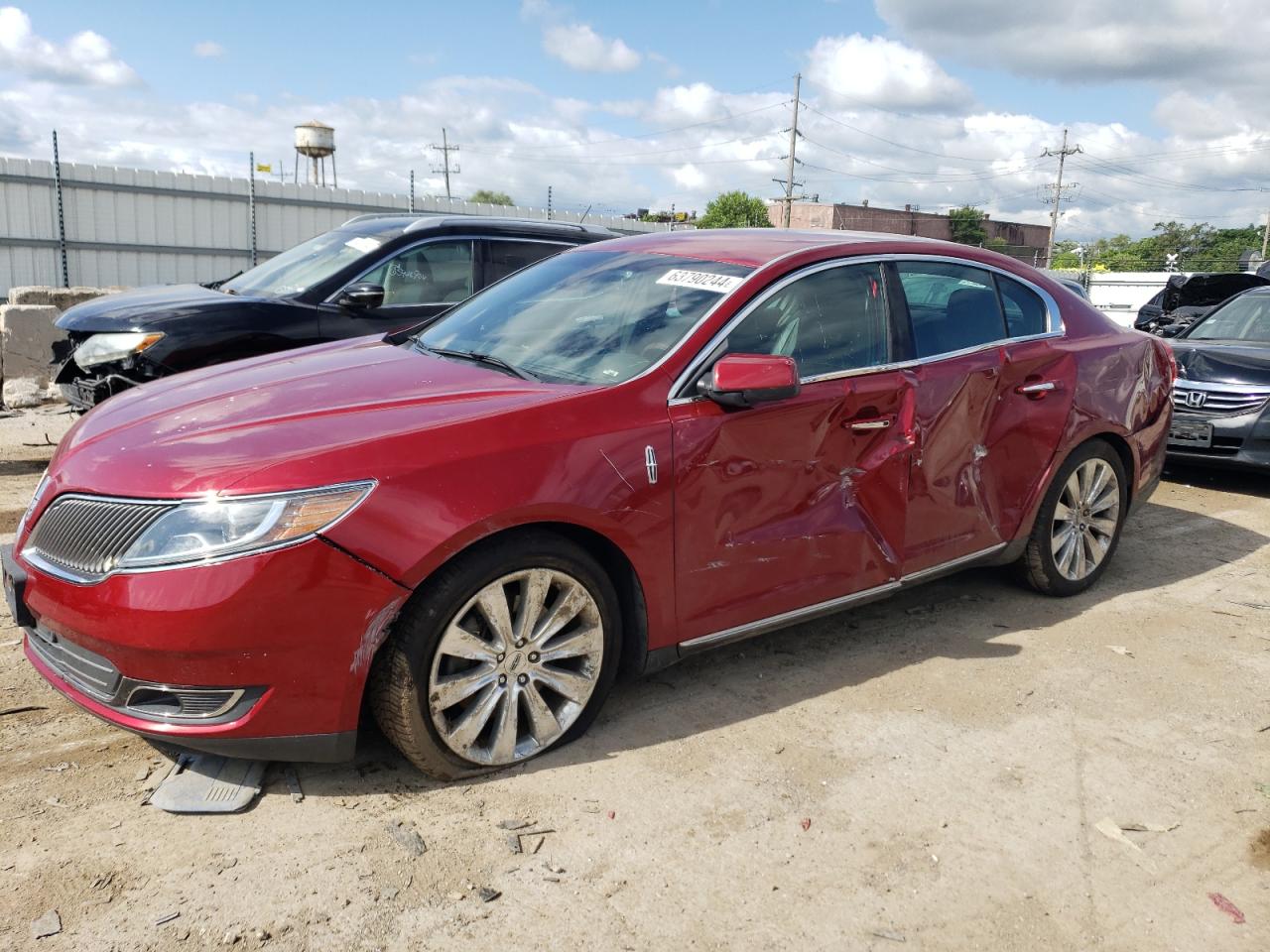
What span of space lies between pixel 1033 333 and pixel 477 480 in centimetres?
291

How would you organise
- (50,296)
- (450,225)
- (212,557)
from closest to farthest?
1. (212,557)
2. (450,225)
3. (50,296)

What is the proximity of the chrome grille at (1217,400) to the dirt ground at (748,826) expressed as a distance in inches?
152

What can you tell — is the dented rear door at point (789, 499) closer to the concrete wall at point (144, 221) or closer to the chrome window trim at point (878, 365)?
the chrome window trim at point (878, 365)

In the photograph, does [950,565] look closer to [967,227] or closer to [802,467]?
[802,467]

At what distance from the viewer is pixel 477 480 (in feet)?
9.53

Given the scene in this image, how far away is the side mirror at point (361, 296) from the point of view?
6.35 metres

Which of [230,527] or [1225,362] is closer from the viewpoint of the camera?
[230,527]

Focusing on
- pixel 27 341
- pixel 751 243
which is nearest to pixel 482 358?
pixel 751 243

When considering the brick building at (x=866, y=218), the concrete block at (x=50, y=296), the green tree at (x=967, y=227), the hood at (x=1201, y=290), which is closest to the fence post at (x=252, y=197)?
the concrete block at (x=50, y=296)

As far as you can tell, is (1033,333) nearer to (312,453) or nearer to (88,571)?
(312,453)

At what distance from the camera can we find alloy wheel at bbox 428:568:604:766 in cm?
298

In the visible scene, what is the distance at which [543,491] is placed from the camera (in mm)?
2996

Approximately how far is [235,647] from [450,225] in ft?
16.3

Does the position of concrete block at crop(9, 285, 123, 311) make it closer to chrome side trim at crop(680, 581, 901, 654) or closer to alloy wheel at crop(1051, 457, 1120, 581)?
chrome side trim at crop(680, 581, 901, 654)
